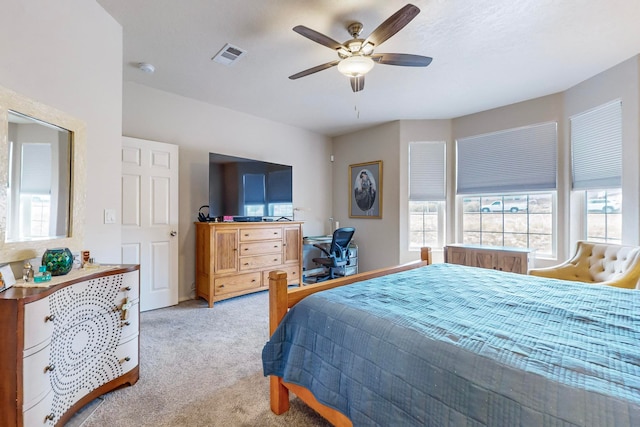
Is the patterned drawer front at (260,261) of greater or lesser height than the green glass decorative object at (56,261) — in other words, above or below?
below

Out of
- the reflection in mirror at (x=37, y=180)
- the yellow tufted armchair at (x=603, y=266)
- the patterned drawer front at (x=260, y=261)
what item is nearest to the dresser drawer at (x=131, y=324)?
the reflection in mirror at (x=37, y=180)

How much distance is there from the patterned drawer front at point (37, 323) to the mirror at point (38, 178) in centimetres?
36

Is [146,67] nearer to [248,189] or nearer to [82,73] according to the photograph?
[82,73]

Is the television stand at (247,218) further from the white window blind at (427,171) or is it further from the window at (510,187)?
the window at (510,187)

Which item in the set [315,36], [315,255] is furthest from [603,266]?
[315,255]

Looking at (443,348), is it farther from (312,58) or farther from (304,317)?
(312,58)

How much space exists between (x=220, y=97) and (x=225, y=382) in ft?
10.7

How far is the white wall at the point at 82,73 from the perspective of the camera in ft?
4.88

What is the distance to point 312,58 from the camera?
2.68m

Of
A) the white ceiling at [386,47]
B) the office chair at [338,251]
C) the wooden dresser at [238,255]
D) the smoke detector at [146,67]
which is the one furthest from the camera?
the office chair at [338,251]

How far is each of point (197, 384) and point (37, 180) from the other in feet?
5.24

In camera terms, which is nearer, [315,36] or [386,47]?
[315,36]

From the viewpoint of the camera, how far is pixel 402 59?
6.98 feet

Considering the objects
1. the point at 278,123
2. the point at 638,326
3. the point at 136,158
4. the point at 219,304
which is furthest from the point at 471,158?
the point at 136,158
